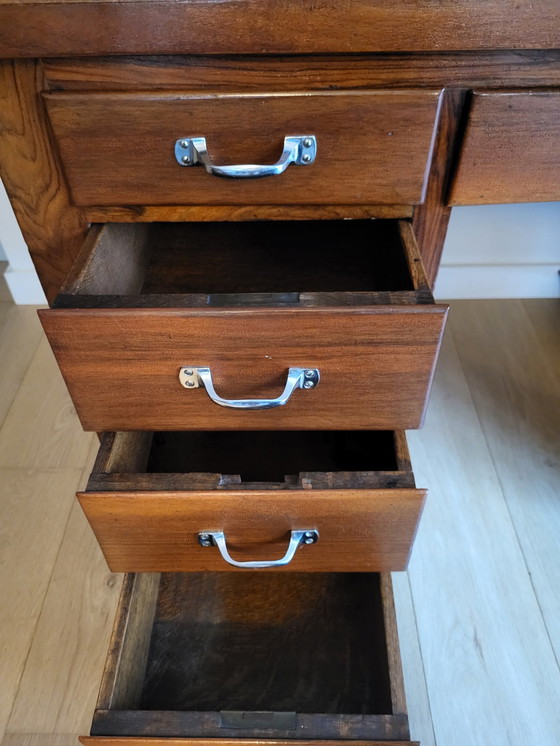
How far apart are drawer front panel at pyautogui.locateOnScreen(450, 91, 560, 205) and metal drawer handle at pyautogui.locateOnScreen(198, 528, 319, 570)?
37 centimetres

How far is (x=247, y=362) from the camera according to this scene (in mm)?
559

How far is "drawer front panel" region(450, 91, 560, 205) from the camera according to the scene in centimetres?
54

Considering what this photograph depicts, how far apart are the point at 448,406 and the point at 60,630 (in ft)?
2.50

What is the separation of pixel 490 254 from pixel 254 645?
972mm

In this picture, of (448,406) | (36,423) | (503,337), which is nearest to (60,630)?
(36,423)

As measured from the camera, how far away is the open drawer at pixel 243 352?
1.73ft

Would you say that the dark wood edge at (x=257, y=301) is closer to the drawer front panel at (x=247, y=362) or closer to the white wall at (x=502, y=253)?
the drawer front panel at (x=247, y=362)

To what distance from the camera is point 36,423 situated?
113cm

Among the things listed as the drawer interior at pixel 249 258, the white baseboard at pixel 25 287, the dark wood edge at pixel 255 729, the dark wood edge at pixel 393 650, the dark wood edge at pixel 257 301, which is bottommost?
the dark wood edge at pixel 255 729

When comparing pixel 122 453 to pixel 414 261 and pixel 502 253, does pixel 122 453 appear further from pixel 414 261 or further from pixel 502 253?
pixel 502 253

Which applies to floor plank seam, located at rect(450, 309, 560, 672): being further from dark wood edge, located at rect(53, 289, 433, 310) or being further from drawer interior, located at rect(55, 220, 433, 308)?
dark wood edge, located at rect(53, 289, 433, 310)

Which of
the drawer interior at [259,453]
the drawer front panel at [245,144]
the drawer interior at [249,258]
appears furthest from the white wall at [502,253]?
the drawer front panel at [245,144]

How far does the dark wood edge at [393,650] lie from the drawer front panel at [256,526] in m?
0.03

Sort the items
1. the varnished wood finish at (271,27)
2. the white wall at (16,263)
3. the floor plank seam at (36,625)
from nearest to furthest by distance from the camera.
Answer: the varnished wood finish at (271,27), the floor plank seam at (36,625), the white wall at (16,263)
